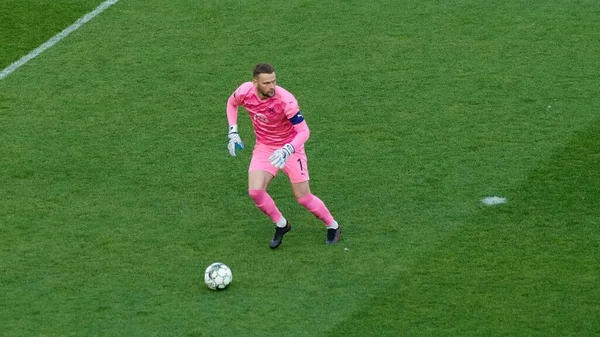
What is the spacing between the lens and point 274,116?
10102 mm

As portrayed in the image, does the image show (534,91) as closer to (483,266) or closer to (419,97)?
(419,97)

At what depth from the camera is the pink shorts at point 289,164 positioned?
→ 10148 mm

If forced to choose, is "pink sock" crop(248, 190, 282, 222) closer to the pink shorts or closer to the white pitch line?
the pink shorts

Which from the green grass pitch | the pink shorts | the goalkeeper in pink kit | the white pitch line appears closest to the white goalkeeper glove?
the goalkeeper in pink kit

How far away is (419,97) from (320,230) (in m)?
3.08

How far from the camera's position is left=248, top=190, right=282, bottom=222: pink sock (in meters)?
10.1

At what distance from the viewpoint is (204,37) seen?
48.2 ft

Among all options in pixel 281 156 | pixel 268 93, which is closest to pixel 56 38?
pixel 268 93

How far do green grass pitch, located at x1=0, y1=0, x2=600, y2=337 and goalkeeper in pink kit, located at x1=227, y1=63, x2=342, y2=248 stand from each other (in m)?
0.29

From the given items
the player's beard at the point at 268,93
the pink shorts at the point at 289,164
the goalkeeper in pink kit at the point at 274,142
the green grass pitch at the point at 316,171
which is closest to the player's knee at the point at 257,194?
the goalkeeper in pink kit at the point at 274,142

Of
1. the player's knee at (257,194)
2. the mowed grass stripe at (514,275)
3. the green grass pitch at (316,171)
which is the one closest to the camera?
the mowed grass stripe at (514,275)

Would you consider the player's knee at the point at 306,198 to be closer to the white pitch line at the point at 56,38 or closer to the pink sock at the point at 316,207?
the pink sock at the point at 316,207

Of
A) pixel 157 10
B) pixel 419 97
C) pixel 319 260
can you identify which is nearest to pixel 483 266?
pixel 319 260

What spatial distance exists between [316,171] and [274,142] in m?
1.49
